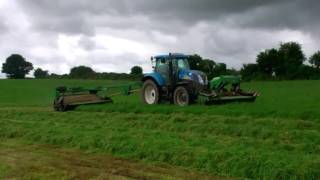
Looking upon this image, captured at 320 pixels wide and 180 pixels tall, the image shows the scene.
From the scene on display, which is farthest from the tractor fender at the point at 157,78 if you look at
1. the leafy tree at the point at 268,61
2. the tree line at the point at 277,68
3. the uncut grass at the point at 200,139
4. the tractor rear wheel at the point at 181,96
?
the leafy tree at the point at 268,61

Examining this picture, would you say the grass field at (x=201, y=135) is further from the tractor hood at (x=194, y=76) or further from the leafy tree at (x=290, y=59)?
the leafy tree at (x=290, y=59)

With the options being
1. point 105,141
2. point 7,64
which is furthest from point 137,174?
point 7,64

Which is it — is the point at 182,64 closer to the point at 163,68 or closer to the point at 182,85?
the point at 163,68

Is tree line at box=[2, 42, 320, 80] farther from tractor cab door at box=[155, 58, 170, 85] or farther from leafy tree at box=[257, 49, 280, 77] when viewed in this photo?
tractor cab door at box=[155, 58, 170, 85]

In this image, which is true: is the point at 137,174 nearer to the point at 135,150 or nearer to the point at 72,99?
the point at 135,150

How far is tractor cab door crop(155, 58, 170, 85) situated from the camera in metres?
22.0

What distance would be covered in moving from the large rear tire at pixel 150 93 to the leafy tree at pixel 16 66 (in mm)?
85655

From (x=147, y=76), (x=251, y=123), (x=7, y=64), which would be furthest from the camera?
(x=7, y=64)

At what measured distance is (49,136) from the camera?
585 inches

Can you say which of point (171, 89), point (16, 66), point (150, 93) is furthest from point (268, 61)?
point (16, 66)

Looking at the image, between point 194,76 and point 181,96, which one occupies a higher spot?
point 194,76

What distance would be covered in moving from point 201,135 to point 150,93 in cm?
940

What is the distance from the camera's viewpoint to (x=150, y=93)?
2314 cm

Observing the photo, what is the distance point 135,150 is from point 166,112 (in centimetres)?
647
